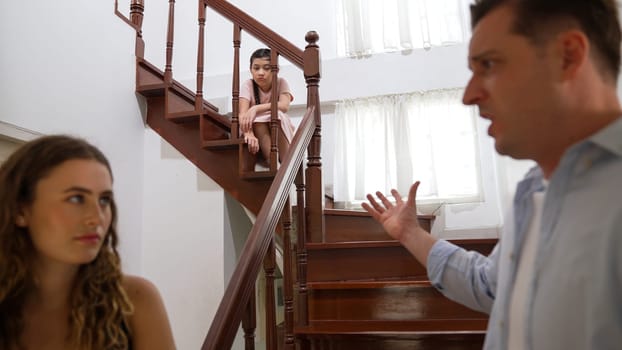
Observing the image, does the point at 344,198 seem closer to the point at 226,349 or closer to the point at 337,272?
the point at 337,272

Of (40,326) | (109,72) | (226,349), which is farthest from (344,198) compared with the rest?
(40,326)

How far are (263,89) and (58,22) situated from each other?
115cm

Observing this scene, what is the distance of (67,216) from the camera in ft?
3.23

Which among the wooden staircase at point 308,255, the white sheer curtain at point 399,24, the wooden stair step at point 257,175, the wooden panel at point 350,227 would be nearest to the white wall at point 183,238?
the wooden staircase at point 308,255

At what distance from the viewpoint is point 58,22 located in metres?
2.39

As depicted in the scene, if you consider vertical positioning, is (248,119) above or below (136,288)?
above

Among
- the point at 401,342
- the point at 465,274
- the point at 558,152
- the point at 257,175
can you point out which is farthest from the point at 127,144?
the point at 558,152

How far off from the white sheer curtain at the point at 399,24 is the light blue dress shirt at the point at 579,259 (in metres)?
3.19

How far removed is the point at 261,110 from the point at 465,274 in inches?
74.2

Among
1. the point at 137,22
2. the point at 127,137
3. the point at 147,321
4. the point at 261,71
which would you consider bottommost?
the point at 147,321

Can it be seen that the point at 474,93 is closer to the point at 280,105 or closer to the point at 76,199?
the point at 76,199

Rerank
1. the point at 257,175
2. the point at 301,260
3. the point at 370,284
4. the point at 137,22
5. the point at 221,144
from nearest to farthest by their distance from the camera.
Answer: the point at 370,284 → the point at 301,260 → the point at 257,175 → the point at 221,144 → the point at 137,22

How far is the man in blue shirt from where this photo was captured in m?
0.58

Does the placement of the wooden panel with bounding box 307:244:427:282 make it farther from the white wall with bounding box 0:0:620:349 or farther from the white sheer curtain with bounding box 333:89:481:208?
the white sheer curtain with bounding box 333:89:481:208
